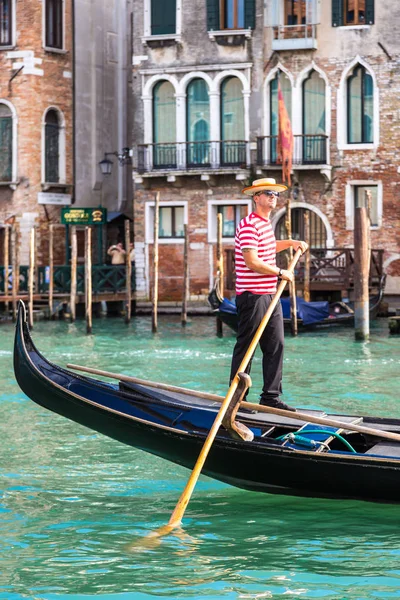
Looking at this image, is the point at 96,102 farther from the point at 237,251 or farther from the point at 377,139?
the point at 237,251

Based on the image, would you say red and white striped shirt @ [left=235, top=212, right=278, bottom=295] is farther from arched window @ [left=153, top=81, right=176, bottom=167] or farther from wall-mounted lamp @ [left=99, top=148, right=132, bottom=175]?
wall-mounted lamp @ [left=99, top=148, right=132, bottom=175]

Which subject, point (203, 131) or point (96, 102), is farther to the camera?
point (96, 102)

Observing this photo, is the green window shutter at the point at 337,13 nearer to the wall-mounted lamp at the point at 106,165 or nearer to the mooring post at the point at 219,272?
the wall-mounted lamp at the point at 106,165

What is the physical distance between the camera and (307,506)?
4836 mm

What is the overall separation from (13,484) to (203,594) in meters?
1.74

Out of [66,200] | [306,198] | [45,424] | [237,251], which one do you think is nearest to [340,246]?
[306,198]

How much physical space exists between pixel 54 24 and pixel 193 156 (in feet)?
9.76

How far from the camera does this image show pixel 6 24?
18.0 m

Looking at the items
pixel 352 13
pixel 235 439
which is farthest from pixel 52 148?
pixel 235 439

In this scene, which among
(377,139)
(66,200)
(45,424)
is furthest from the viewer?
(66,200)

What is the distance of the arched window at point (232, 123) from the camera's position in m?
17.1

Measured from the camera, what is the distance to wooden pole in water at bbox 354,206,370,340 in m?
11.9

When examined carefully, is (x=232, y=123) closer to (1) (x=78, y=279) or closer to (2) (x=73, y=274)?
(1) (x=78, y=279)

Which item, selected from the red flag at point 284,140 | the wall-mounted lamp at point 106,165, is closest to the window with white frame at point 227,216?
the red flag at point 284,140
